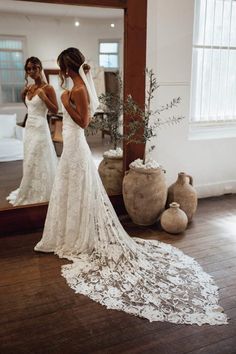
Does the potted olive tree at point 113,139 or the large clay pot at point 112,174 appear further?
the large clay pot at point 112,174

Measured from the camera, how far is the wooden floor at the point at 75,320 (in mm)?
1825

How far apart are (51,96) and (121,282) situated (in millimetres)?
1663

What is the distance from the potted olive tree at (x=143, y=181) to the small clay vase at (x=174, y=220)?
0.44ft

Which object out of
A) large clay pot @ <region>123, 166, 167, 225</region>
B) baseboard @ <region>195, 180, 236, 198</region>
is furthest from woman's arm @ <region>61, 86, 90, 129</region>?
baseboard @ <region>195, 180, 236, 198</region>

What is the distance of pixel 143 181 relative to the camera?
3.12 m

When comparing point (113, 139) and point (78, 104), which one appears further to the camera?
point (113, 139)

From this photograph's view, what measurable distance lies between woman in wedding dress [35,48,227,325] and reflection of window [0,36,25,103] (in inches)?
19.1

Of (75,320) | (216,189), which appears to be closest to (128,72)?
(216,189)

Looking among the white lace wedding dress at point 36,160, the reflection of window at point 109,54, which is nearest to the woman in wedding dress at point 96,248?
the reflection of window at point 109,54

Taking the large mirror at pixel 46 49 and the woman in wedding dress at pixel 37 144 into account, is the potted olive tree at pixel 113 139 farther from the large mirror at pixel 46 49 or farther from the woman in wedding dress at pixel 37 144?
the woman in wedding dress at pixel 37 144

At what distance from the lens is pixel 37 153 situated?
312 cm

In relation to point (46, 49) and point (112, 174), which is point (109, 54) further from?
point (112, 174)

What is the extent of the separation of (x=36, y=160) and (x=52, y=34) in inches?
42.9

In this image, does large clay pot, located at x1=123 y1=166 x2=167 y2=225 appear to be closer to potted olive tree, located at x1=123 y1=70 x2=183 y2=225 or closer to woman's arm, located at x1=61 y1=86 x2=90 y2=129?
potted olive tree, located at x1=123 y1=70 x2=183 y2=225
